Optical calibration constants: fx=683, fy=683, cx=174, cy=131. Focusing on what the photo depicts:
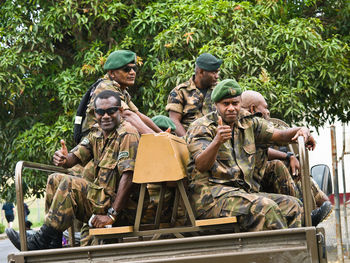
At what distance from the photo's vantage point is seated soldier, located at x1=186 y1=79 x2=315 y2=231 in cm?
455

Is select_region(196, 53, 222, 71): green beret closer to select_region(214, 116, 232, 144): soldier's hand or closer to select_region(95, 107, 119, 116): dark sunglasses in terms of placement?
select_region(95, 107, 119, 116): dark sunglasses

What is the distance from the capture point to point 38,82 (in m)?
12.2

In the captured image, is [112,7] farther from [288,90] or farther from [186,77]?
[288,90]

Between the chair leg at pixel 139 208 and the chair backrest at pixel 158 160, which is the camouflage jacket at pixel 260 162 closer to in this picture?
the chair backrest at pixel 158 160

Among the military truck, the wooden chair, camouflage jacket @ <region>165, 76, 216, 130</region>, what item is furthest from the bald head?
the wooden chair

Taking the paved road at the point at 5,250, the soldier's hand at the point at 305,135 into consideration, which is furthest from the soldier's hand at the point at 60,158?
the paved road at the point at 5,250

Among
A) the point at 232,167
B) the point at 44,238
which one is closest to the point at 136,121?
the point at 232,167

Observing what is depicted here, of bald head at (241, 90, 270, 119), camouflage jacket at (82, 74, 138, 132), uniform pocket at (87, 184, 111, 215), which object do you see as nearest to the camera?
uniform pocket at (87, 184, 111, 215)

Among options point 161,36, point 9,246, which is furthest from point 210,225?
point 9,246

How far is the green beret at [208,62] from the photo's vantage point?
6340 mm

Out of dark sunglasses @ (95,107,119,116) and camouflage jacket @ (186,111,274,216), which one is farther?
dark sunglasses @ (95,107,119,116)

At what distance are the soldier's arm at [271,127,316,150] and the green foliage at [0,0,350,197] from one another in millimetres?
4680

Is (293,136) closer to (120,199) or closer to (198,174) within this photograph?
(198,174)

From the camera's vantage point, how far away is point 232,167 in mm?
4867
